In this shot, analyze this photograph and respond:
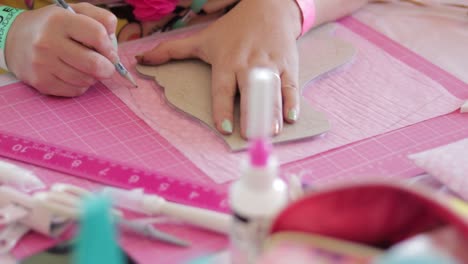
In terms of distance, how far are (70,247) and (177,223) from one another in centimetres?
11

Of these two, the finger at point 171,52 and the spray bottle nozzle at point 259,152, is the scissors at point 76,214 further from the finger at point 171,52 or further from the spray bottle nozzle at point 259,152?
the finger at point 171,52

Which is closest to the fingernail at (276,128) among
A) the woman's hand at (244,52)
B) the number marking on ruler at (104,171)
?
the woman's hand at (244,52)

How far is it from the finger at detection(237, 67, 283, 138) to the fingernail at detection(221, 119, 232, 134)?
0.05 ft

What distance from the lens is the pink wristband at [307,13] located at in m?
1.17

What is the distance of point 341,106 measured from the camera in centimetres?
102

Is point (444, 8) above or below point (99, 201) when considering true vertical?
below

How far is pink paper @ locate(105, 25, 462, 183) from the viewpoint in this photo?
91cm

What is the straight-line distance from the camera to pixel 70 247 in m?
0.71

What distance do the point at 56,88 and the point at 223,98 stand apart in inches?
9.5

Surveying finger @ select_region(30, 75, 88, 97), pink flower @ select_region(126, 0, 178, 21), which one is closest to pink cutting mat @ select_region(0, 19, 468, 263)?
finger @ select_region(30, 75, 88, 97)

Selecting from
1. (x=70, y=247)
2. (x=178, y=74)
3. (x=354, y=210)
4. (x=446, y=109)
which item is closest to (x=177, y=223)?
(x=70, y=247)

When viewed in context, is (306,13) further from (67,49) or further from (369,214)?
(369,214)

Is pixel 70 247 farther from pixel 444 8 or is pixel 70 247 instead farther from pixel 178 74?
pixel 444 8

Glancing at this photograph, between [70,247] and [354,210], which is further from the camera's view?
[70,247]
